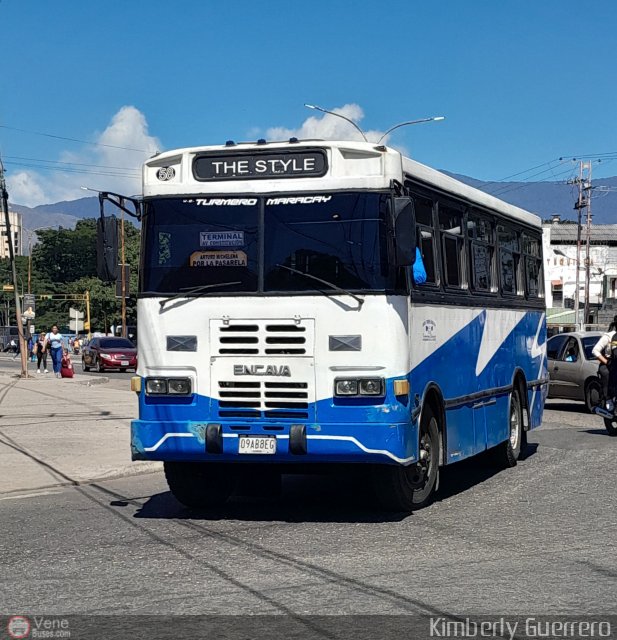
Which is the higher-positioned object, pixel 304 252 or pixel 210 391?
pixel 304 252

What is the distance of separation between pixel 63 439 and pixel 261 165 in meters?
8.42

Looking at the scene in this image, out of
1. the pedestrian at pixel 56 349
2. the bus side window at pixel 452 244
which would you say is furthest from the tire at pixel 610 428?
the pedestrian at pixel 56 349

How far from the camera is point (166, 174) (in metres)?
10.6

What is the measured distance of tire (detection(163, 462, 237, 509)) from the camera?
10906mm

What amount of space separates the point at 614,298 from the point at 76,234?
56131 millimetres

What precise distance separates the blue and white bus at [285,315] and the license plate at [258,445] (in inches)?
0.5

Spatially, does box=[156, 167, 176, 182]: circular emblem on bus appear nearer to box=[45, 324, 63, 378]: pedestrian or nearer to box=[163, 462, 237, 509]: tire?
box=[163, 462, 237, 509]: tire

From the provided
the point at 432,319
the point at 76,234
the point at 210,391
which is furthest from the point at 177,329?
the point at 76,234

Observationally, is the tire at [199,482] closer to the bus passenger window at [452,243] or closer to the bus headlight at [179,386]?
the bus headlight at [179,386]

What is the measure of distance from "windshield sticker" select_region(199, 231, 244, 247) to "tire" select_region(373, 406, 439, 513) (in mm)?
2333

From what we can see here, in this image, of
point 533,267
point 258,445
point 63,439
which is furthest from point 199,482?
point 533,267

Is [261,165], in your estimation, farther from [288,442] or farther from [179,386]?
[288,442]

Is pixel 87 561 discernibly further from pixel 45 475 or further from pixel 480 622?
pixel 45 475

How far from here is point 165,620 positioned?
645 centimetres
